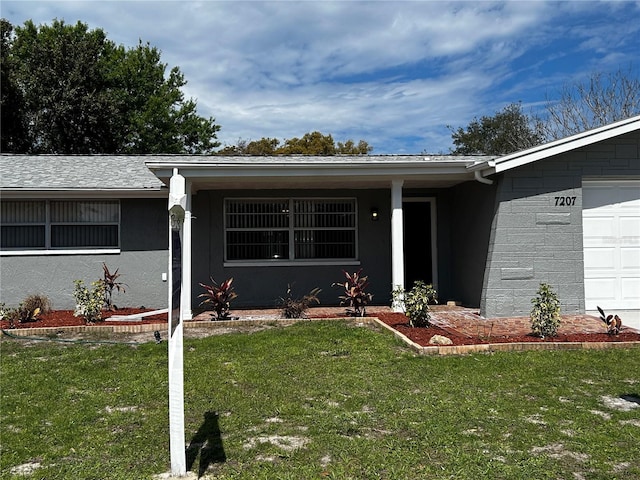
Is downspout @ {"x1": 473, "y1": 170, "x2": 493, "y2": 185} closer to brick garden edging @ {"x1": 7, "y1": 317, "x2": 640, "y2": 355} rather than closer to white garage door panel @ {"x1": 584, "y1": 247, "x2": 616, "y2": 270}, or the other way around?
white garage door panel @ {"x1": 584, "y1": 247, "x2": 616, "y2": 270}

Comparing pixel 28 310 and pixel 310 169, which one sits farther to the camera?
pixel 28 310

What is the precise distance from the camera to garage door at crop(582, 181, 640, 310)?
9758mm

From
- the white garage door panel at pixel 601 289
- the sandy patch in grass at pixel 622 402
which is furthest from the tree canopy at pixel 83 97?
the sandy patch in grass at pixel 622 402

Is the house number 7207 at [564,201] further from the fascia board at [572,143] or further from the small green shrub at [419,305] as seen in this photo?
the small green shrub at [419,305]

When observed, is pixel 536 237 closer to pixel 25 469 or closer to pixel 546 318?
pixel 546 318

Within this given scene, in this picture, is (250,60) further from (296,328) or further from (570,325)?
(570,325)

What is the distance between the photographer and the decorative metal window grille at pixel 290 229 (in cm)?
1157

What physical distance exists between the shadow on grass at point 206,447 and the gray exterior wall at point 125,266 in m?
7.29

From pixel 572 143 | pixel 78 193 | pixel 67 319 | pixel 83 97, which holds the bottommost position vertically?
pixel 67 319

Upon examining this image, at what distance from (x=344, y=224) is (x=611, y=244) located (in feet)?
18.3

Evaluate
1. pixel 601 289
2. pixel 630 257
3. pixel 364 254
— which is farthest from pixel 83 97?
pixel 630 257

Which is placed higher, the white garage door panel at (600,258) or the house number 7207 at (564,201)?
the house number 7207 at (564,201)

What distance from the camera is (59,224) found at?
1106 centimetres

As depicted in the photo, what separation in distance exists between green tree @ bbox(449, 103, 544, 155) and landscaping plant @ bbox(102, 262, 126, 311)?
2661cm
